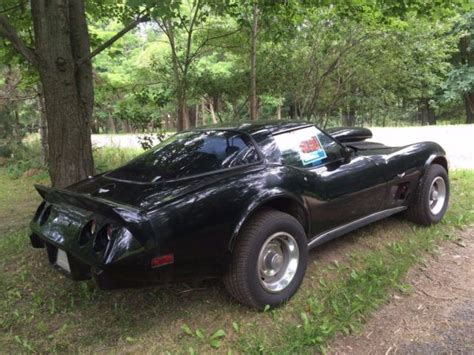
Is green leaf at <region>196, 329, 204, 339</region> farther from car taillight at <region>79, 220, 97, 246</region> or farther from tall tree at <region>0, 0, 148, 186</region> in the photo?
tall tree at <region>0, 0, 148, 186</region>

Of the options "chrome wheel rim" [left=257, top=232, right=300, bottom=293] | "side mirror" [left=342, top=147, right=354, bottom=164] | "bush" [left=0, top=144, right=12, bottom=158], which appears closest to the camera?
"chrome wheel rim" [left=257, top=232, right=300, bottom=293]

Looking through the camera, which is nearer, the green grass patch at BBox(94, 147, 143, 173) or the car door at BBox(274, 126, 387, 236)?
the car door at BBox(274, 126, 387, 236)

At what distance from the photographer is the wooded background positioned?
13.3 ft

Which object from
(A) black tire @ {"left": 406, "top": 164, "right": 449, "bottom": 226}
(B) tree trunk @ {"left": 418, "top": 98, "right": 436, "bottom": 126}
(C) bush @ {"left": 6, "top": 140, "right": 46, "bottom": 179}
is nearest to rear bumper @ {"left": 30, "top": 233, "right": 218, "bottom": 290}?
(A) black tire @ {"left": 406, "top": 164, "right": 449, "bottom": 226}

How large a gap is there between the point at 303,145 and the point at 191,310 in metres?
1.67

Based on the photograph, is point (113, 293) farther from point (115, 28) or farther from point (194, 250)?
point (115, 28)

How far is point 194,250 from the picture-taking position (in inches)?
102

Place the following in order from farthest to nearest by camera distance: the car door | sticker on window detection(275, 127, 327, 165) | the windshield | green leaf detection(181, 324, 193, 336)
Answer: sticker on window detection(275, 127, 327, 165)
the car door
the windshield
green leaf detection(181, 324, 193, 336)

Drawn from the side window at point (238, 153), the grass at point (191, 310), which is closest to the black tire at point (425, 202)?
the grass at point (191, 310)

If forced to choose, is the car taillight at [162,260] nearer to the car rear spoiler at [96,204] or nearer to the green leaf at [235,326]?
the car rear spoiler at [96,204]

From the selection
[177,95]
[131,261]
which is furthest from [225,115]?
[131,261]

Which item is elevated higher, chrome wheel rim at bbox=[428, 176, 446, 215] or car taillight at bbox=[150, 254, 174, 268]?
car taillight at bbox=[150, 254, 174, 268]

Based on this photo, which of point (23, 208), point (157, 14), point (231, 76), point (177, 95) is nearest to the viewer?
point (157, 14)

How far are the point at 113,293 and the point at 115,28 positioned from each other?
31.4ft
